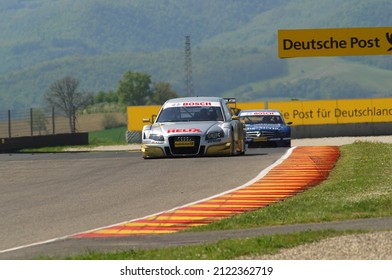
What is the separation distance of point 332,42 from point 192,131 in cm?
1570

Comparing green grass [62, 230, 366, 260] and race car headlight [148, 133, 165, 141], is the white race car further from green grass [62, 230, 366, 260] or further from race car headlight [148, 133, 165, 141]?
green grass [62, 230, 366, 260]

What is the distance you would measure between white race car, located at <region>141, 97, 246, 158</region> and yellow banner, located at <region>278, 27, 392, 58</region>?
1248 cm

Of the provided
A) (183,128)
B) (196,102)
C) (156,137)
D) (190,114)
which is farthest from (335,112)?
(183,128)

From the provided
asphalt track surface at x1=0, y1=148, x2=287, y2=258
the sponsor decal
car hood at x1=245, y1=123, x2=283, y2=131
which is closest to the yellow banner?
car hood at x1=245, y1=123, x2=283, y2=131

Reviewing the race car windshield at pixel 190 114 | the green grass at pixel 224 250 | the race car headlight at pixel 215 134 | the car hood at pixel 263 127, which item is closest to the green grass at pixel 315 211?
the green grass at pixel 224 250

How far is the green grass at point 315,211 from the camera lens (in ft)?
39.3

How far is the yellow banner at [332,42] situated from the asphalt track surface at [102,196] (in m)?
11.9

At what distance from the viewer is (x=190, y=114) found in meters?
29.3

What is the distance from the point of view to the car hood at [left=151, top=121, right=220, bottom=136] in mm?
27891

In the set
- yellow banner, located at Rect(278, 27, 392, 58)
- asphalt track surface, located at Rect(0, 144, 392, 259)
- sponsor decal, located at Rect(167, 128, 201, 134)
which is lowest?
asphalt track surface, located at Rect(0, 144, 392, 259)

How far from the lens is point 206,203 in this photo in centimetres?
1805

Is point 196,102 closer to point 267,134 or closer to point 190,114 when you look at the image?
point 190,114

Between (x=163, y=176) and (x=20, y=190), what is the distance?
3101 mm
